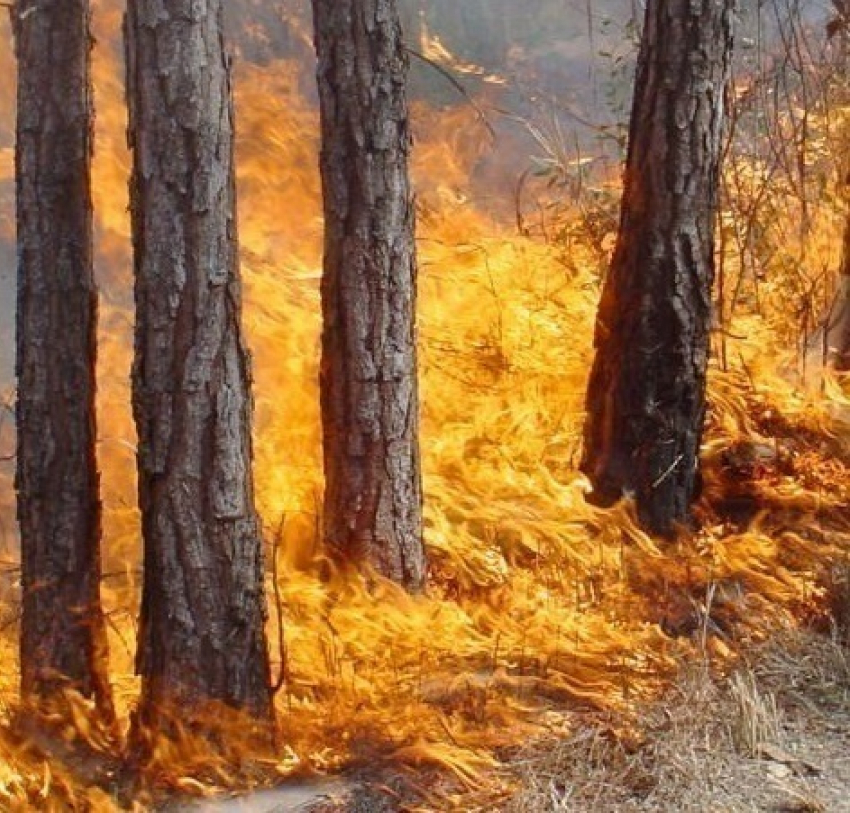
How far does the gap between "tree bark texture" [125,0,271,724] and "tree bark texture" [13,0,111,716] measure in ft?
1.01

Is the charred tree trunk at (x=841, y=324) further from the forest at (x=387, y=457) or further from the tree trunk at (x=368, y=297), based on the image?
the tree trunk at (x=368, y=297)

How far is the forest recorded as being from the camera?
5.01 meters

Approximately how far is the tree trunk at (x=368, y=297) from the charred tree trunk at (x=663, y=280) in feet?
4.08

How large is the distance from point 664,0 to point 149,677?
12.2 feet

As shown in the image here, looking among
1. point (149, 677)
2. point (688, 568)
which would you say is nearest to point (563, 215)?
point (688, 568)

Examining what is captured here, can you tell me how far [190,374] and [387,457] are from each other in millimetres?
1610

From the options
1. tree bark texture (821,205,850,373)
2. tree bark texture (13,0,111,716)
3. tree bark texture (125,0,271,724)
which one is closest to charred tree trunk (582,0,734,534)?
tree bark texture (821,205,850,373)

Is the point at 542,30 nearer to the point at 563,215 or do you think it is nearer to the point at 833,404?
the point at 563,215

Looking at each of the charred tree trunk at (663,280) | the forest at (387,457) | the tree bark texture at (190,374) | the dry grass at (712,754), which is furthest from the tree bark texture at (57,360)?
the charred tree trunk at (663,280)

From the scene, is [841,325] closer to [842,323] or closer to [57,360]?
[842,323]

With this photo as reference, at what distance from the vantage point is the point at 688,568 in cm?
688

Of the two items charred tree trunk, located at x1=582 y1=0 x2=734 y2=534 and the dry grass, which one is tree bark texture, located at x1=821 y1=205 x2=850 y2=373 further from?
the dry grass

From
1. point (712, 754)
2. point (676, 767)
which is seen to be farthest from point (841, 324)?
point (676, 767)

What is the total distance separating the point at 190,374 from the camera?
488 centimetres
